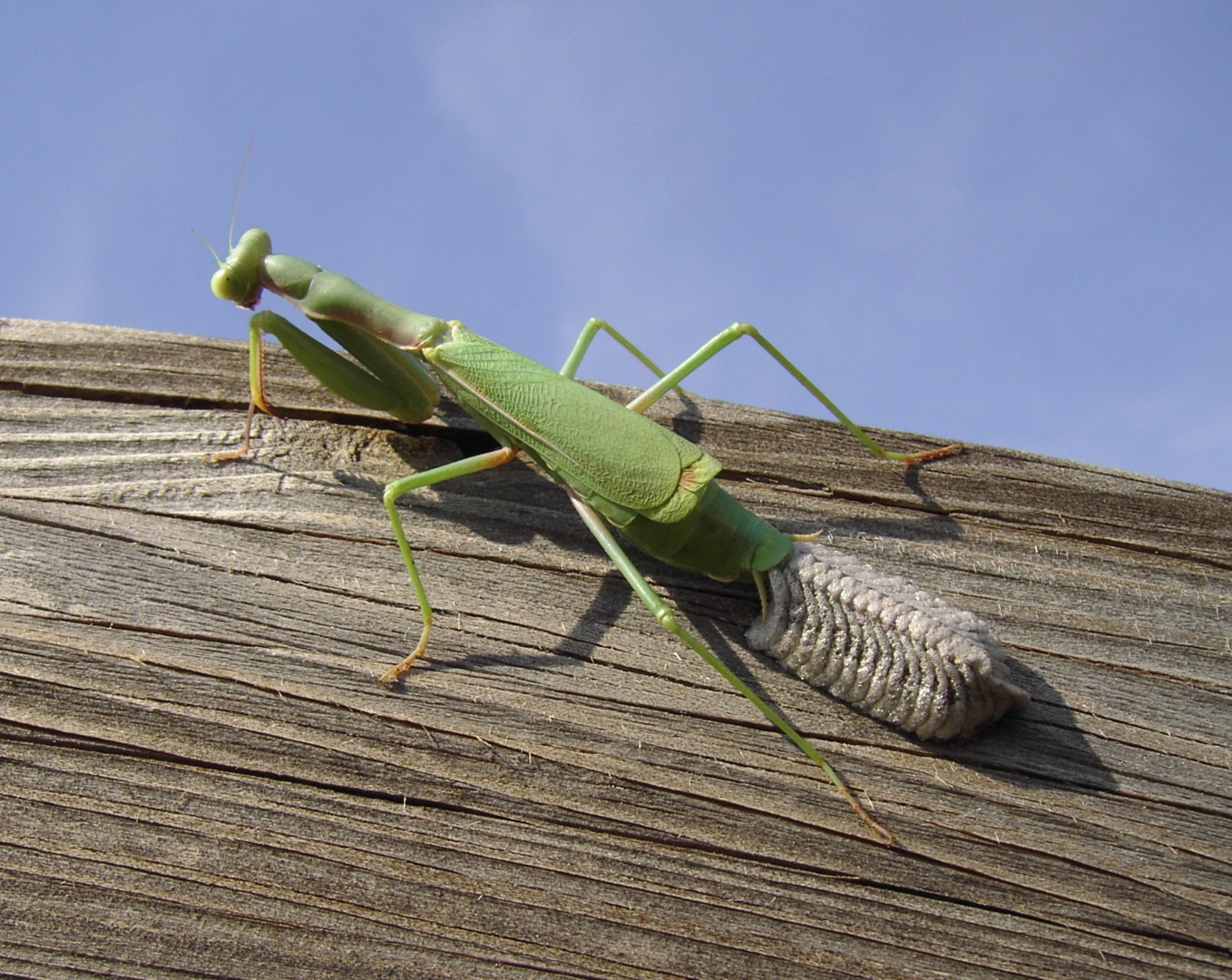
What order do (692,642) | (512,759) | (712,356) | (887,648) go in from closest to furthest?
(512,759)
(887,648)
(692,642)
(712,356)

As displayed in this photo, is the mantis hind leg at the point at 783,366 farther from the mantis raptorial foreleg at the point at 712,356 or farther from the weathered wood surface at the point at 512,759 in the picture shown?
the weathered wood surface at the point at 512,759

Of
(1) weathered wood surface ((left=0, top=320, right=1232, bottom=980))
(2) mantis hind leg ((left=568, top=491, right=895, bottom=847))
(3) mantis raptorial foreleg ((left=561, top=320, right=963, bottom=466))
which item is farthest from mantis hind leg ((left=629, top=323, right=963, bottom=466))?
(2) mantis hind leg ((left=568, top=491, right=895, bottom=847))

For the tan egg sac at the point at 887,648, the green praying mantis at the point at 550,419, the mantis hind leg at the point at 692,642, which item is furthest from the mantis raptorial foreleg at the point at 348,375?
the tan egg sac at the point at 887,648

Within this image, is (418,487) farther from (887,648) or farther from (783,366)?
(783,366)

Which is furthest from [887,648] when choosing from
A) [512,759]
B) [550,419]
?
→ [550,419]

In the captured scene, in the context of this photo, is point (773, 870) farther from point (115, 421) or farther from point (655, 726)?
point (115, 421)

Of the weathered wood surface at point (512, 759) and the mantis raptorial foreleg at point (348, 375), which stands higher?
the mantis raptorial foreleg at point (348, 375)
